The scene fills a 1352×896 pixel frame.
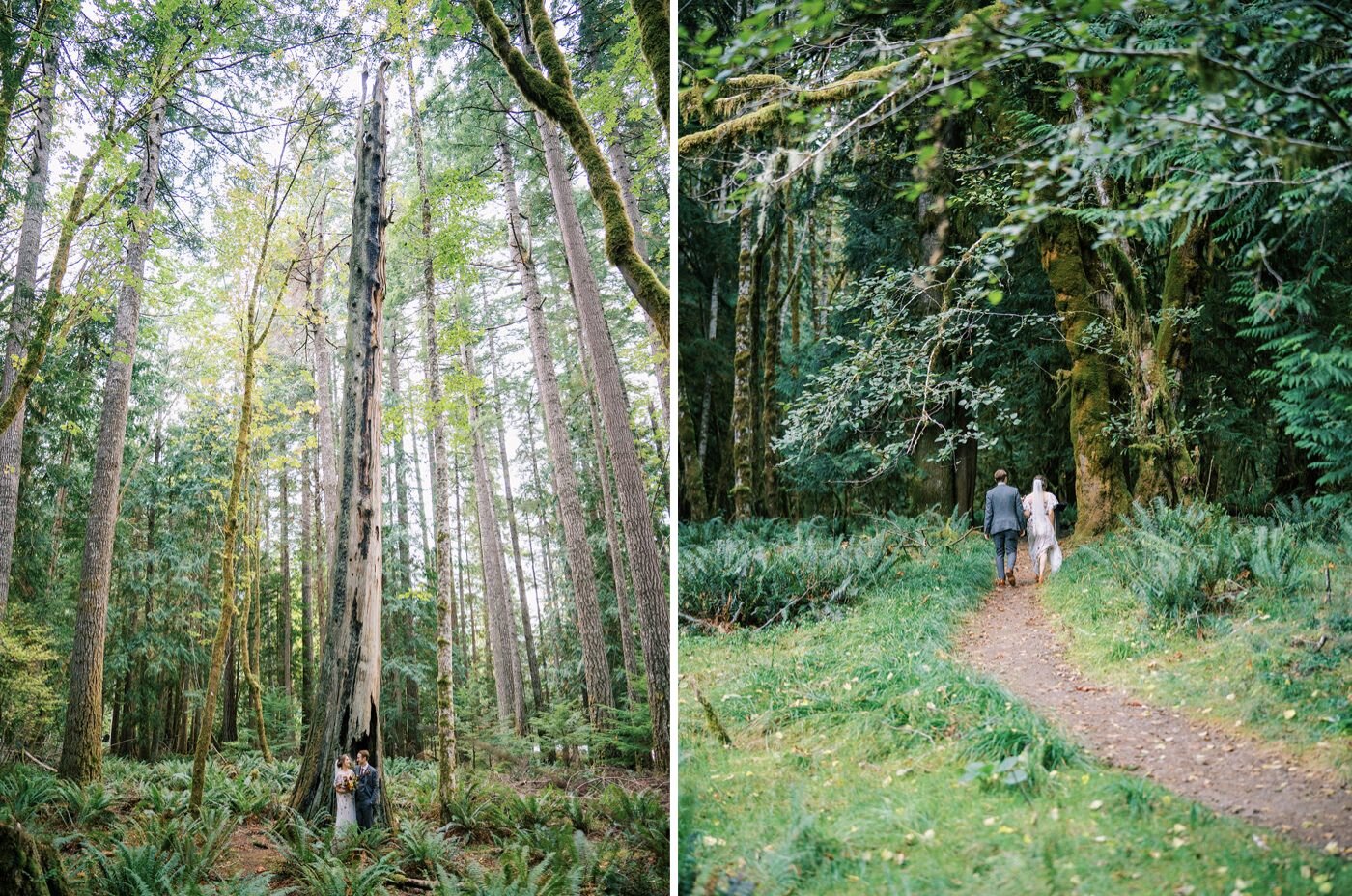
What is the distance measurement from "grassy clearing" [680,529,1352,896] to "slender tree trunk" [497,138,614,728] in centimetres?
504

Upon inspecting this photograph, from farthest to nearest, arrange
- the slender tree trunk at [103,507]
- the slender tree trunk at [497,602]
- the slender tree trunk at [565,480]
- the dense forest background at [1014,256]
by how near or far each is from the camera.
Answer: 1. the slender tree trunk at [497,602]
2. the slender tree trunk at [565,480]
3. the slender tree trunk at [103,507]
4. the dense forest background at [1014,256]

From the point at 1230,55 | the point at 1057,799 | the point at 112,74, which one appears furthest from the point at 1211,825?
the point at 112,74

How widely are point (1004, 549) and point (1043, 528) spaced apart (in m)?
0.16

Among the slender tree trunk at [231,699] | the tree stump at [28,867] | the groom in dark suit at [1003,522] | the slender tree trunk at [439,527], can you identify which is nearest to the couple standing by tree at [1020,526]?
the groom in dark suit at [1003,522]

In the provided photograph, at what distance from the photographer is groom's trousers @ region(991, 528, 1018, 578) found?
159 centimetres

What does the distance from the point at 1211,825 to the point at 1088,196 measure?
49.9 inches

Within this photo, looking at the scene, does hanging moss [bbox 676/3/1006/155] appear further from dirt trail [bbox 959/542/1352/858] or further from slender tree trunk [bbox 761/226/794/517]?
dirt trail [bbox 959/542/1352/858]

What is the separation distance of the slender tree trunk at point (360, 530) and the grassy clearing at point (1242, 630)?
3.58 m

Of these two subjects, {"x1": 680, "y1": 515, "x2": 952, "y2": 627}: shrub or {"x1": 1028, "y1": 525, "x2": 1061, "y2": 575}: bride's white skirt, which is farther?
{"x1": 680, "y1": 515, "x2": 952, "y2": 627}: shrub

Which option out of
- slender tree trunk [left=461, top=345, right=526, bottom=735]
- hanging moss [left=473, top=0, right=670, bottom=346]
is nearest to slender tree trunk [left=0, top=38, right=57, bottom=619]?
hanging moss [left=473, top=0, right=670, bottom=346]

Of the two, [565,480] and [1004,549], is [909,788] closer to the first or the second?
[1004,549]

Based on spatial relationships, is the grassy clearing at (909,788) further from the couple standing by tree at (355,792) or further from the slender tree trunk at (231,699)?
the slender tree trunk at (231,699)

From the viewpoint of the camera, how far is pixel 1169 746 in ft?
4.01

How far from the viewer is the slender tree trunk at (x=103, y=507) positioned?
308cm
